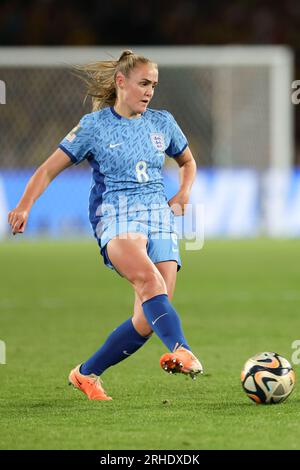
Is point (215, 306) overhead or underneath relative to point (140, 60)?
underneath

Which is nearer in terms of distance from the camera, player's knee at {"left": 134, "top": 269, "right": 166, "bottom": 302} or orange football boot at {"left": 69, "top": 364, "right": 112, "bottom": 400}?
player's knee at {"left": 134, "top": 269, "right": 166, "bottom": 302}

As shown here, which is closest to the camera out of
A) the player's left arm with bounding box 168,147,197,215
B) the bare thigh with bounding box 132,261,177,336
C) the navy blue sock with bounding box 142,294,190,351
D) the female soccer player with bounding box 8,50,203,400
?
the navy blue sock with bounding box 142,294,190,351

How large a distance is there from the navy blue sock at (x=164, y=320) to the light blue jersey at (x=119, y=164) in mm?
505

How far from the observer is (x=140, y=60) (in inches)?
262

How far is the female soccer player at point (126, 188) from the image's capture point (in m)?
6.54

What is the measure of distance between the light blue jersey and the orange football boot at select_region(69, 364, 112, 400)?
2.78 ft

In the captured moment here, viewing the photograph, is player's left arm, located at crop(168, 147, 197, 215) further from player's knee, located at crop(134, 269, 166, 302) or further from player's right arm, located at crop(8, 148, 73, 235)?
player's right arm, located at crop(8, 148, 73, 235)

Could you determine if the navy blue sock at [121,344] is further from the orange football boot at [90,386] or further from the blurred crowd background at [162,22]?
the blurred crowd background at [162,22]

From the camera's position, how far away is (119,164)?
6.64m

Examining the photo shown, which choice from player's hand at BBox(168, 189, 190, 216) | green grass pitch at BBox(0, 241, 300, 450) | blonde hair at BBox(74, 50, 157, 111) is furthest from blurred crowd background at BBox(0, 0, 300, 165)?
player's hand at BBox(168, 189, 190, 216)

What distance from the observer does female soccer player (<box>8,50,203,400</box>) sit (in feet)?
21.5
